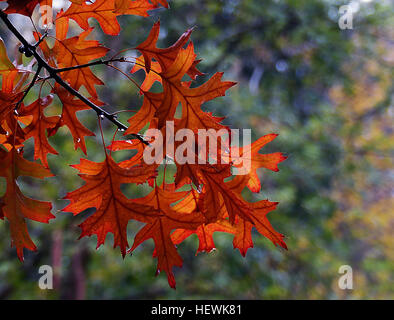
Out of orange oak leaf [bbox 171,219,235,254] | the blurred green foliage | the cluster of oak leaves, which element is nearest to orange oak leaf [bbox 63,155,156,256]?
the cluster of oak leaves

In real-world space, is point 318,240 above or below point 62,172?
below

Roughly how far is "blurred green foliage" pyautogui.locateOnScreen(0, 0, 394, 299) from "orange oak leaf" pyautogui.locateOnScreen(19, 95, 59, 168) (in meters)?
1.56

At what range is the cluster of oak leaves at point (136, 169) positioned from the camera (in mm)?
505

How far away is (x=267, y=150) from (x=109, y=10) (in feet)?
8.75

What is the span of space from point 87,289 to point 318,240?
180cm

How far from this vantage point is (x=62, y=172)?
230 centimetres

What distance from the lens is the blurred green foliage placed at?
2.35m

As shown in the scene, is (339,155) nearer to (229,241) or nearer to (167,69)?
(229,241)

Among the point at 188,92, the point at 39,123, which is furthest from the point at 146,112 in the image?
the point at 39,123

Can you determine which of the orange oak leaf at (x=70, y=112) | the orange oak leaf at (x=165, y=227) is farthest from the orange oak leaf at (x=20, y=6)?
the orange oak leaf at (x=165, y=227)

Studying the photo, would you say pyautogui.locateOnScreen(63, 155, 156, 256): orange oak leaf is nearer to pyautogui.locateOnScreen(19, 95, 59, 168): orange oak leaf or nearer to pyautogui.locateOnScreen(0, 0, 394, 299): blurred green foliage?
pyautogui.locateOnScreen(19, 95, 59, 168): orange oak leaf

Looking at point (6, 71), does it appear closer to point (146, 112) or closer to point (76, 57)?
point (76, 57)

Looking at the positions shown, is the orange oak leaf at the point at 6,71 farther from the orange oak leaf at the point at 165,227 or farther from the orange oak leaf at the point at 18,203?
the orange oak leaf at the point at 165,227

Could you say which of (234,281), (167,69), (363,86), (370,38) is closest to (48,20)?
(167,69)
